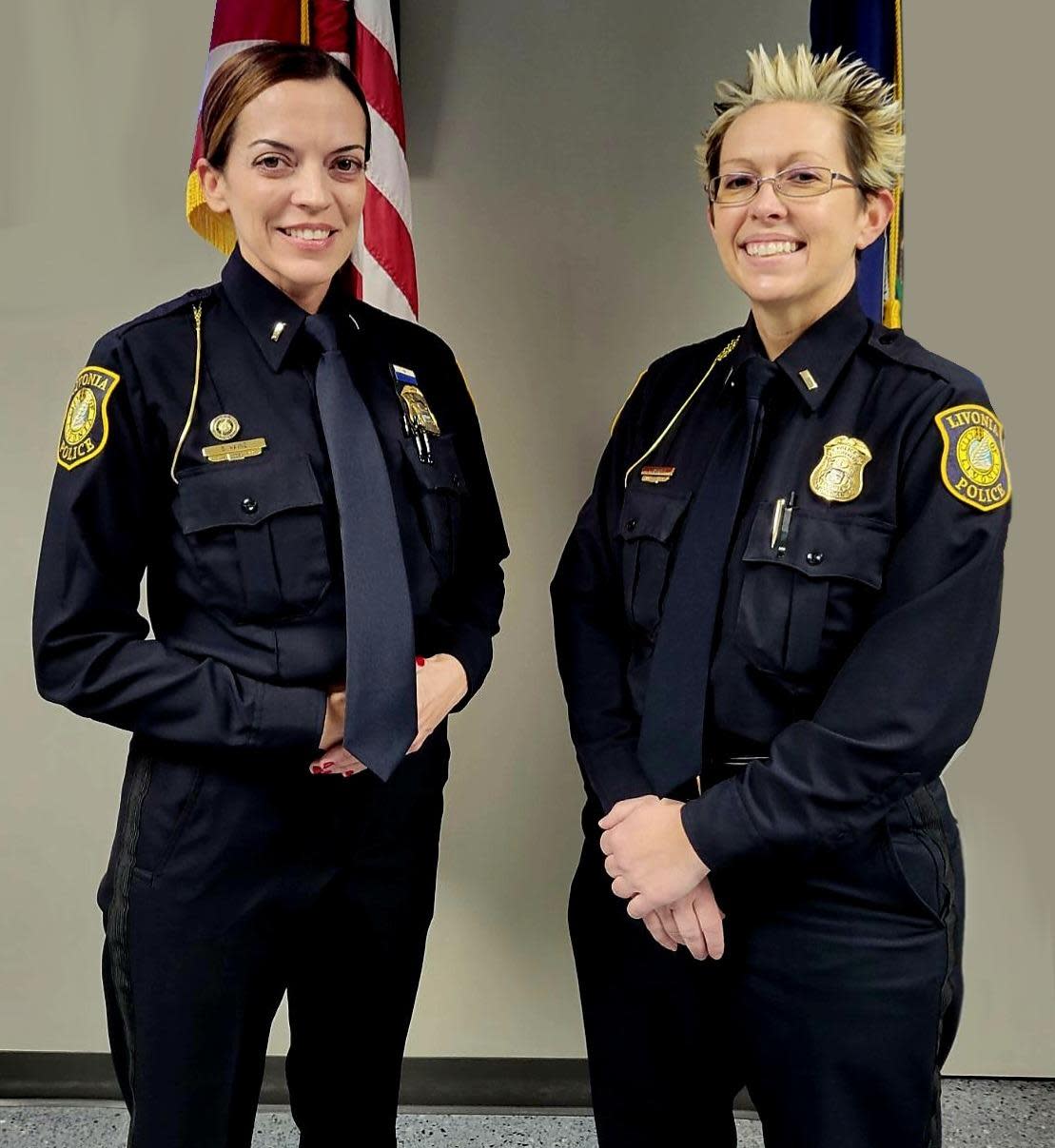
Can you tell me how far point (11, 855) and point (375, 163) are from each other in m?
1.45

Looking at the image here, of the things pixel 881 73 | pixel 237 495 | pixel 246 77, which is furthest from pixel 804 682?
pixel 881 73

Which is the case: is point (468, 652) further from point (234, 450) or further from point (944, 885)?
point (944, 885)

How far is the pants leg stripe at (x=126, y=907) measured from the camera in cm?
128

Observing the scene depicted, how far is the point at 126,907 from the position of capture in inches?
50.3

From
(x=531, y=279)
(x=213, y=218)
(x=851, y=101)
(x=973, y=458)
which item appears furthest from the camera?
(x=531, y=279)

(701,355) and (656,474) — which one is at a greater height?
(701,355)

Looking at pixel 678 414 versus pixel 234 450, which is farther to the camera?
pixel 678 414

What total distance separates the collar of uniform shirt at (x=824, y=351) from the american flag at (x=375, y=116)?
28.2 inches

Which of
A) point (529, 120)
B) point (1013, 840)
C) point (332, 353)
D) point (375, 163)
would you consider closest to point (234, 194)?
point (332, 353)

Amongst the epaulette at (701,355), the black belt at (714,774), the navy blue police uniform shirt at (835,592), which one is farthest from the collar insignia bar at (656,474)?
Answer: the black belt at (714,774)

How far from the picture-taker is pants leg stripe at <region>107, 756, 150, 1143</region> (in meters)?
1.28

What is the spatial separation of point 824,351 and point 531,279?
2.78 ft

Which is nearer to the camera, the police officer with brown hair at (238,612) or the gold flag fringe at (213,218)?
the police officer with brown hair at (238,612)

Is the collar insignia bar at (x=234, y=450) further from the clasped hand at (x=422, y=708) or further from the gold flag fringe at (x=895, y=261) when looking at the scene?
the gold flag fringe at (x=895, y=261)
